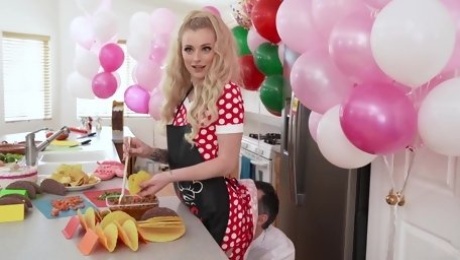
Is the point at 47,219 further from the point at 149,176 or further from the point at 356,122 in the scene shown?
Answer: the point at 356,122

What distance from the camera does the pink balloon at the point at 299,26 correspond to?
1.98 m

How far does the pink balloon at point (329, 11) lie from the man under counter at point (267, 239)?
0.75 metres

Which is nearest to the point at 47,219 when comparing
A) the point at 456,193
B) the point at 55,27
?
the point at 456,193

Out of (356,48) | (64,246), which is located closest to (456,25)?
(356,48)

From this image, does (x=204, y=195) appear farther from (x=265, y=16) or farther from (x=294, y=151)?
(x=265, y=16)

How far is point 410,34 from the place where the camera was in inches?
47.8

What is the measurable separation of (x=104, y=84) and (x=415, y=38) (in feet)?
10.4

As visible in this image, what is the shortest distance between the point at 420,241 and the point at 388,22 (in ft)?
3.76

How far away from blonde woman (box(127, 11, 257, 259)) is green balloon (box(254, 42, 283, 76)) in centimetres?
134

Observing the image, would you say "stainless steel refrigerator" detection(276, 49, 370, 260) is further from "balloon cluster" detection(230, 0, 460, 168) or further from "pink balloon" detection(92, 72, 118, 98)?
"pink balloon" detection(92, 72, 118, 98)

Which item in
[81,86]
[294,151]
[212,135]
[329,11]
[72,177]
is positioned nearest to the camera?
[212,135]

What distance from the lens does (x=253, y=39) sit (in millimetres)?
3057

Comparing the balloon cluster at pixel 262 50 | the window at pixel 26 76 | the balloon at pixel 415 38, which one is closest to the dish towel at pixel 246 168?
the balloon cluster at pixel 262 50

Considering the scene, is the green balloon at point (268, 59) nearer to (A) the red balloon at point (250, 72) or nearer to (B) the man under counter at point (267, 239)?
(A) the red balloon at point (250, 72)
